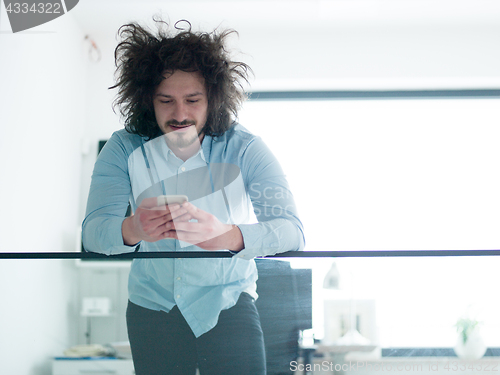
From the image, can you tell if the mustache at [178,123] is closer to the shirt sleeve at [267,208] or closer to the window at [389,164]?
the shirt sleeve at [267,208]

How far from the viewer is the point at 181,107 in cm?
90

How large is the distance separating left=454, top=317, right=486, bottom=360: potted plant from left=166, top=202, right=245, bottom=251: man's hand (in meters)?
0.35

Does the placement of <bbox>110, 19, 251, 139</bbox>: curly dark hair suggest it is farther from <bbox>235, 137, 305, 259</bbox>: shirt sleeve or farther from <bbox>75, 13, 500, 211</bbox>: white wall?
<bbox>75, 13, 500, 211</bbox>: white wall

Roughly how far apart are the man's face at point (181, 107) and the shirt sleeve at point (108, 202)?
0.40ft

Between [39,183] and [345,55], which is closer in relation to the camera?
[39,183]

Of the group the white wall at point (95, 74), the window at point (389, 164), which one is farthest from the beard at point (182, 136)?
the window at point (389, 164)

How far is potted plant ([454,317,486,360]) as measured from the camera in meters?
0.63

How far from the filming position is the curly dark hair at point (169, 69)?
2.99 feet
